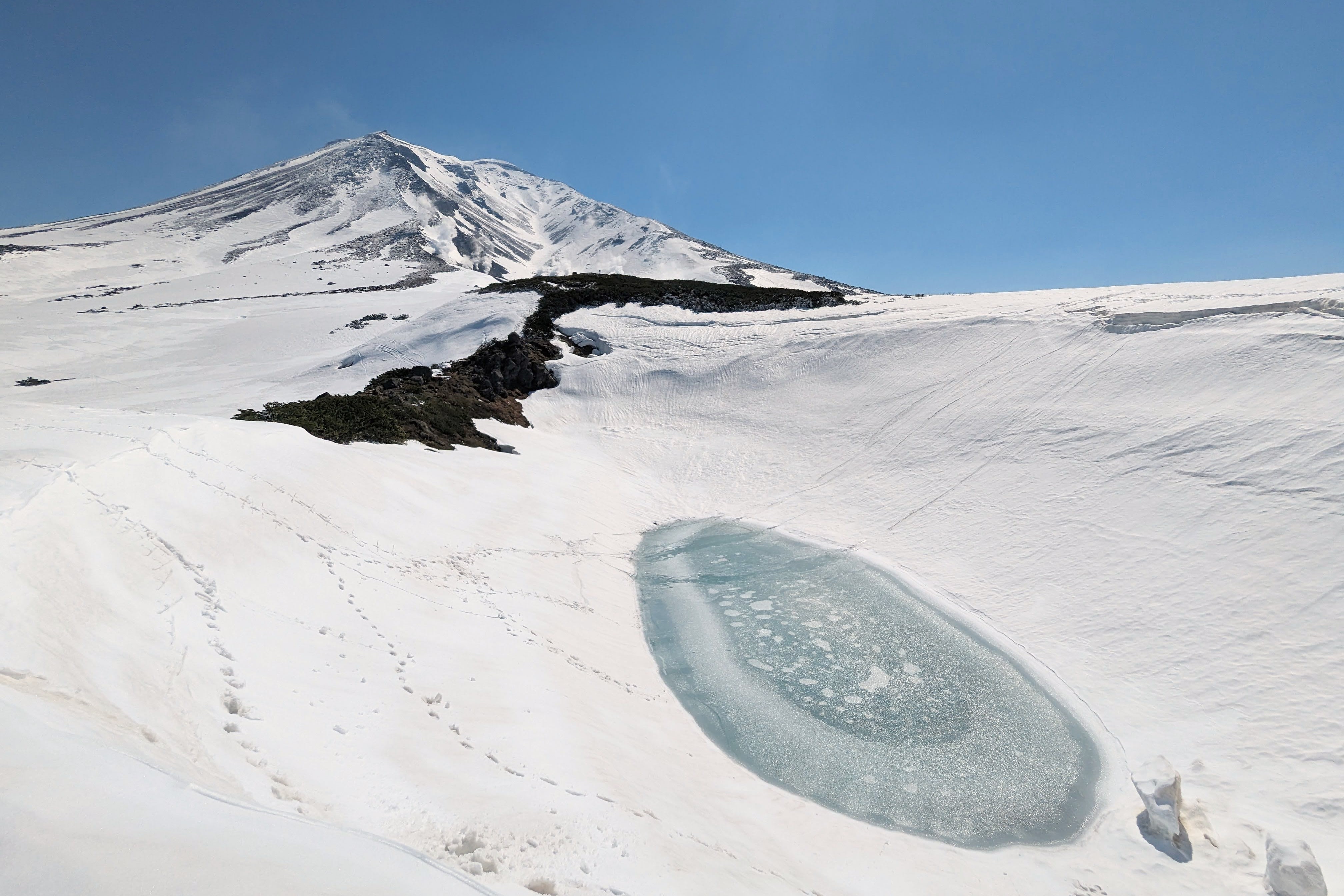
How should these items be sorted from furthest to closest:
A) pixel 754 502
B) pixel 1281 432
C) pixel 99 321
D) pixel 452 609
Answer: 1. pixel 99 321
2. pixel 754 502
3. pixel 1281 432
4. pixel 452 609

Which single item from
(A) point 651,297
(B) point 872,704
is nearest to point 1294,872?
(B) point 872,704

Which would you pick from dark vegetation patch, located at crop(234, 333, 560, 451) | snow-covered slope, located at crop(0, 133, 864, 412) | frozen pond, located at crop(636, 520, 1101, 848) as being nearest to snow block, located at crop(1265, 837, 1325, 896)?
frozen pond, located at crop(636, 520, 1101, 848)

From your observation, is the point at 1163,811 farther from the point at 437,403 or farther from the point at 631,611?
the point at 437,403

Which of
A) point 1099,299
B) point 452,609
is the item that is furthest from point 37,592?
point 1099,299

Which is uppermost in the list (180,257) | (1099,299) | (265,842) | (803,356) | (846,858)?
(180,257)

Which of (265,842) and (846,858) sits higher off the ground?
(265,842)

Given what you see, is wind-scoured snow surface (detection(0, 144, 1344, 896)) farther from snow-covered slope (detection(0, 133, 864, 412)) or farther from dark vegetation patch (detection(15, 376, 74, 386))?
snow-covered slope (detection(0, 133, 864, 412))

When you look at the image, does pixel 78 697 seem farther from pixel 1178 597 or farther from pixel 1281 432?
pixel 1281 432
